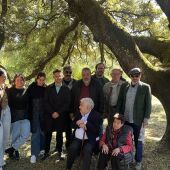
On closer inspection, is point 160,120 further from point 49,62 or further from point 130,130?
point 130,130

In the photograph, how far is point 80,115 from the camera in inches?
254

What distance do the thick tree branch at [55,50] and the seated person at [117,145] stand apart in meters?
4.97

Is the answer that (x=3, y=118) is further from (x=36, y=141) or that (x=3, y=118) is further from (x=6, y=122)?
(x=36, y=141)

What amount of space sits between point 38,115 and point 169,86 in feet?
8.48

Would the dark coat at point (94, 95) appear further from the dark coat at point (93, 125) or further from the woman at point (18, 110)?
the woman at point (18, 110)

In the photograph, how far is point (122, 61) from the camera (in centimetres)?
753

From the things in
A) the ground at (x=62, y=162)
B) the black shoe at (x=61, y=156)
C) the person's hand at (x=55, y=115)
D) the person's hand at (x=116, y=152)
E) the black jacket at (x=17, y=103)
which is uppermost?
the black jacket at (x=17, y=103)

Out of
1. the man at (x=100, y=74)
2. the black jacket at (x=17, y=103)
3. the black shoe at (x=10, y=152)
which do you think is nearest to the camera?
the black jacket at (x=17, y=103)

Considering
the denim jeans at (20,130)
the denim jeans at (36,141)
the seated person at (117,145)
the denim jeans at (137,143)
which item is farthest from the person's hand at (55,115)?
the denim jeans at (137,143)

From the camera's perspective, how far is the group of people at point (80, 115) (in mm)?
6172

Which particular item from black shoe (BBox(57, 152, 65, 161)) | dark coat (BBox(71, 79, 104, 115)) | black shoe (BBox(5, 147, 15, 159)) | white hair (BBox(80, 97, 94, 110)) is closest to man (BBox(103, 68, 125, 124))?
dark coat (BBox(71, 79, 104, 115))

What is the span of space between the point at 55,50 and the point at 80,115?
504 cm

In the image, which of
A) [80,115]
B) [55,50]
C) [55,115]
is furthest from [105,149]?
[55,50]

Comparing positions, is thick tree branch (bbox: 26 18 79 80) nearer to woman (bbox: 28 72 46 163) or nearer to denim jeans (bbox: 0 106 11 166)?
woman (bbox: 28 72 46 163)
